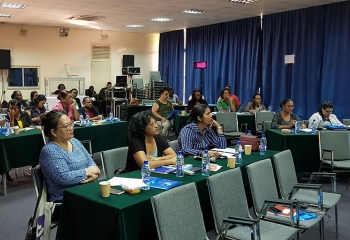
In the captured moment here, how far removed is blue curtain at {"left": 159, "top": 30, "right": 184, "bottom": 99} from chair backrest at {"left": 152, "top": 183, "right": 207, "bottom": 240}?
1086 cm

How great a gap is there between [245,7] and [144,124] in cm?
620

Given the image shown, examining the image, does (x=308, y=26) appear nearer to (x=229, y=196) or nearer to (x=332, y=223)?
(x=332, y=223)

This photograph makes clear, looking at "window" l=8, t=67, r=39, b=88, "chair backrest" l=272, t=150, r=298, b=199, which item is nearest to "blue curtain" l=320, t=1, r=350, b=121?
"chair backrest" l=272, t=150, r=298, b=199

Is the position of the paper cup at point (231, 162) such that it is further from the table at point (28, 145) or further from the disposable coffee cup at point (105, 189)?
the table at point (28, 145)

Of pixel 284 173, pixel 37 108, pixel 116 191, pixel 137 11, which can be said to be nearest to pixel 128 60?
pixel 137 11

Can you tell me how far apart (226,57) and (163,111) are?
4.47m

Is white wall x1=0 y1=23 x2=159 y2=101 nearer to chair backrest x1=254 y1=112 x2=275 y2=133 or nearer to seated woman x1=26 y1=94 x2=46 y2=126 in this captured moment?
seated woman x1=26 y1=94 x2=46 y2=126

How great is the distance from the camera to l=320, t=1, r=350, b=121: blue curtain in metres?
8.07

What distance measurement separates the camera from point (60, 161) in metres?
2.89

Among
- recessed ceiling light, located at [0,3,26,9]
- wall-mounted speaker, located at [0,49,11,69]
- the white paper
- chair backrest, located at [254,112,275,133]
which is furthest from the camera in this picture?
wall-mounted speaker, located at [0,49,11,69]

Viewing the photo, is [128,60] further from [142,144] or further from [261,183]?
[261,183]

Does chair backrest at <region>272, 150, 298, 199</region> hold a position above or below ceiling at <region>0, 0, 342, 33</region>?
below

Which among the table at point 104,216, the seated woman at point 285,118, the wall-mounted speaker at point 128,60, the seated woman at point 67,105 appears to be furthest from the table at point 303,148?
the wall-mounted speaker at point 128,60

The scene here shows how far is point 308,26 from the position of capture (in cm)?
884
